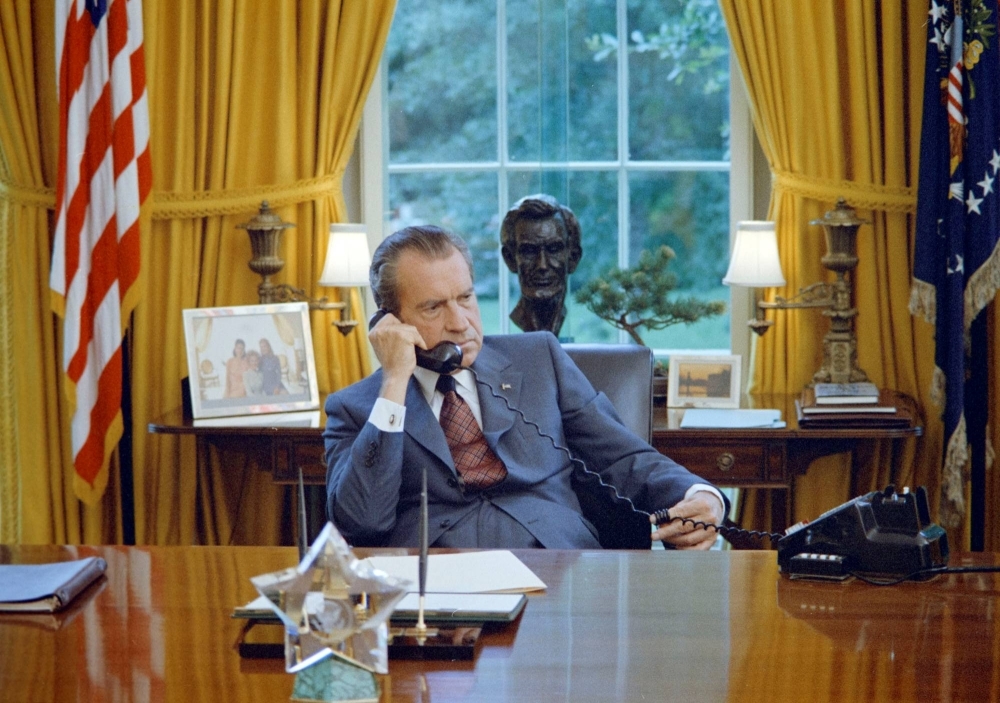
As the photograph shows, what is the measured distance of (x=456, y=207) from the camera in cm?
416

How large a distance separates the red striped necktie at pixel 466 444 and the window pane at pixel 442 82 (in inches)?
68.1

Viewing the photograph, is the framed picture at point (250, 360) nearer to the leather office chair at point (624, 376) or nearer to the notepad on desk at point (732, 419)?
the leather office chair at point (624, 376)

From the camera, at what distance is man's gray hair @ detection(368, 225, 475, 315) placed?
254cm

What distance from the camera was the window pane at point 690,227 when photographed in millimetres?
4059

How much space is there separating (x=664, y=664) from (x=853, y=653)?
23 cm

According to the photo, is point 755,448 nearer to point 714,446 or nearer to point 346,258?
point 714,446

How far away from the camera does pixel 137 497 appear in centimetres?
402

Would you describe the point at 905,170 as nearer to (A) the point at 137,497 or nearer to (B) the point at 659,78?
(B) the point at 659,78

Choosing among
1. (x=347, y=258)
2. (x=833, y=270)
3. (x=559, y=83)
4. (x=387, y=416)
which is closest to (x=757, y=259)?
(x=833, y=270)

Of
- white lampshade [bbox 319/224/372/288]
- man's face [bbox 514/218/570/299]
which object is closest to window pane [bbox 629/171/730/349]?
man's face [bbox 514/218/570/299]

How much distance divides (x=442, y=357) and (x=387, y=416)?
0.64 ft

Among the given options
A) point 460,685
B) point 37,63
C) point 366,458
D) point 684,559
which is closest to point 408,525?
point 366,458

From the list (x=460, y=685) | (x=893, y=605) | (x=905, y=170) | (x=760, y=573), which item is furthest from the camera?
(x=905, y=170)

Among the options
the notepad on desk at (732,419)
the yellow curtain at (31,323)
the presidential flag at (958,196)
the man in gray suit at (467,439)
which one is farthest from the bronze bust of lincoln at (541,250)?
the yellow curtain at (31,323)
